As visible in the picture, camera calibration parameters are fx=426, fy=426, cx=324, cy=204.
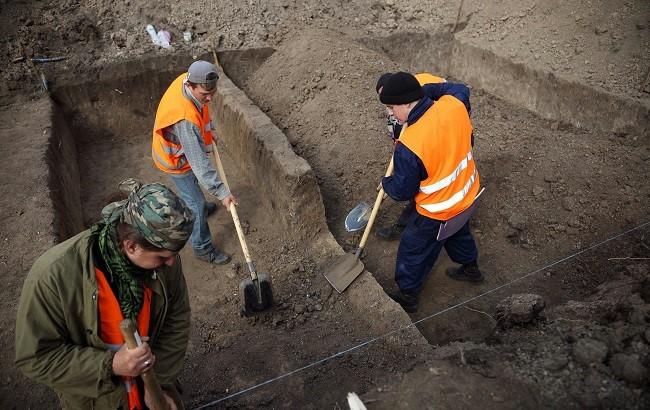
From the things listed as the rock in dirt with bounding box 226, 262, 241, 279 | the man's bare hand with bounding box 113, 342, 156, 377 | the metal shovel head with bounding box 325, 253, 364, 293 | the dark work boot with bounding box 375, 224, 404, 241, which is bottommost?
the rock in dirt with bounding box 226, 262, 241, 279

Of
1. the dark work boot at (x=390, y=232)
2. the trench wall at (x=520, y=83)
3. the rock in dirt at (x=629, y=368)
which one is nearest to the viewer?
the rock in dirt at (x=629, y=368)

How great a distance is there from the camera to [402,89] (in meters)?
2.86

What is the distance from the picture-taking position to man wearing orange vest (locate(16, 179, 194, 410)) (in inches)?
62.3

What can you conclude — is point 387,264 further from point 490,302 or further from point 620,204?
point 620,204

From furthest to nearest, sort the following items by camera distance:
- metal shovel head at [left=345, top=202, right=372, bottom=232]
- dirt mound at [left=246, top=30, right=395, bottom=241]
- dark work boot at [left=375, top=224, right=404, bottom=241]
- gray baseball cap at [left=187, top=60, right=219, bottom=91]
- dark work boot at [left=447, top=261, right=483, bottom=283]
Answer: dirt mound at [left=246, top=30, right=395, bottom=241] < dark work boot at [left=375, top=224, right=404, bottom=241] < metal shovel head at [left=345, top=202, right=372, bottom=232] < dark work boot at [left=447, top=261, right=483, bottom=283] < gray baseball cap at [left=187, top=60, right=219, bottom=91]

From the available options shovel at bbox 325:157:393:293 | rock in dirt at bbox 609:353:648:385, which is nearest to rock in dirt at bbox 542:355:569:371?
rock in dirt at bbox 609:353:648:385

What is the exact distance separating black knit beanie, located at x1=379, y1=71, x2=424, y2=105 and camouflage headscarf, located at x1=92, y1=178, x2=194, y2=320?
172 cm

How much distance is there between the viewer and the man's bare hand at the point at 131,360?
1625 mm

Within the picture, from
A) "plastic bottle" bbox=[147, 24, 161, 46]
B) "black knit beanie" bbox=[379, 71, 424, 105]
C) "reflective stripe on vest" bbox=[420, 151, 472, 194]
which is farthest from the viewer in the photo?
"plastic bottle" bbox=[147, 24, 161, 46]

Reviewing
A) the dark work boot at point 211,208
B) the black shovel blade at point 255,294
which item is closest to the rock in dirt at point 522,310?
the black shovel blade at point 255,294

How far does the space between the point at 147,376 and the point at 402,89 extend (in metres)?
2.23

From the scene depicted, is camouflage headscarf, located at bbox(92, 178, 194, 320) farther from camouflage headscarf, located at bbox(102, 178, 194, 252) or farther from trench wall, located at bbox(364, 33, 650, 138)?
trench wall, located at bbox(364, 33, 650, 138)

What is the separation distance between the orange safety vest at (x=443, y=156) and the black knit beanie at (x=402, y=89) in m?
0.16

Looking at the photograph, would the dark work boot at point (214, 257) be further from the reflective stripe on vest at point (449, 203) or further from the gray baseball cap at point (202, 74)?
the reflective stripe on vest at point (449, 203)
